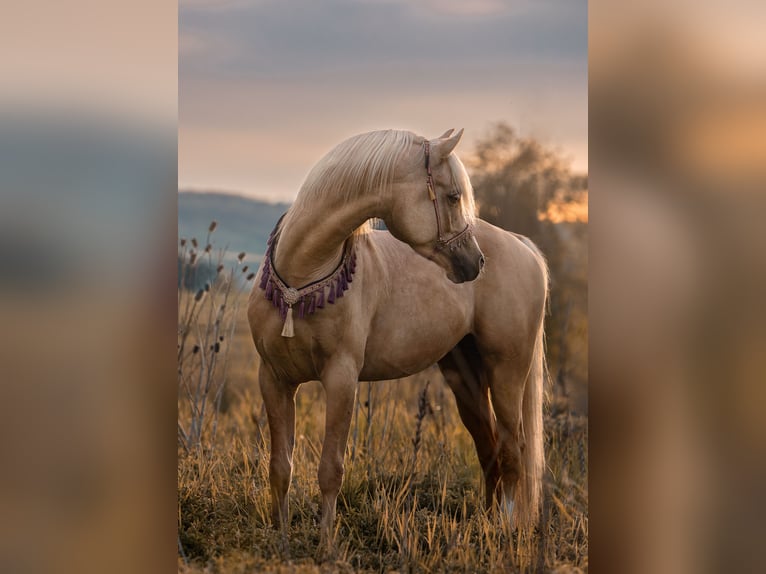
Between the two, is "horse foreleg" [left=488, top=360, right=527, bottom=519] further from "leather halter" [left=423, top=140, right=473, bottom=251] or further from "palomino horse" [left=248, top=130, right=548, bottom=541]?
"leather halter" [left=423, top=140, right=473, bottom=251]

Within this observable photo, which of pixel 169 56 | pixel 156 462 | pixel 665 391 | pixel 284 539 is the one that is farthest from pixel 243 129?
pixel 665 391

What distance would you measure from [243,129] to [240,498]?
1330 millimetres

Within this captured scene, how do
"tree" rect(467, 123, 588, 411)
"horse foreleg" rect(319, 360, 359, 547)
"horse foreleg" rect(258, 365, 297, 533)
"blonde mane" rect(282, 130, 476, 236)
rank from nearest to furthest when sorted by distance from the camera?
"blonde mane" rect(282, 130, 476, 236), "horse foreleg" rect(319, 360, 359, 547), "horse foreleg" rect(258, 365, 297, 533), "tree" rect(467, 123, 588, 411)

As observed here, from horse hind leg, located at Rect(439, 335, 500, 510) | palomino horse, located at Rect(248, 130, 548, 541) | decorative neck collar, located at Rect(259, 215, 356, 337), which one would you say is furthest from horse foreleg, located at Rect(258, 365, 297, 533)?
horse hind leg, located at Rect(439, 335, 500, 510)

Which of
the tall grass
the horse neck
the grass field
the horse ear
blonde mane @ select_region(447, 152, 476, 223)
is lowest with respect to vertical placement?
the grass field

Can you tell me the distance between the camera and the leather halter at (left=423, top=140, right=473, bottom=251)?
265 cm

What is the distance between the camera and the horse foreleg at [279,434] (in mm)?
2855

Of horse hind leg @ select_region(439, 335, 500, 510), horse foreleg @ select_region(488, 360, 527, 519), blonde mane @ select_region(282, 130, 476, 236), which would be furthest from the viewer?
horse hind leg @ select_region(439, 335, 500, 510)

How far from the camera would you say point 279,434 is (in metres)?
2.86

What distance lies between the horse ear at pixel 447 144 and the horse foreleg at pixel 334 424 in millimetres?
756

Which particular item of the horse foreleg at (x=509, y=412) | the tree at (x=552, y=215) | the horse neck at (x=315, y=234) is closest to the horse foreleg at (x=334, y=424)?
the horse neck at (x=315, y=234)

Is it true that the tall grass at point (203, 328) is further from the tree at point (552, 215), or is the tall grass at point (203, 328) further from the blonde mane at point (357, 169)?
the tree at point (552, 215)

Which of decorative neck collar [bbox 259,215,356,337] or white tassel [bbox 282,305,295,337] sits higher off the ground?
decorative neck collar [bbox 259,215,356,337]

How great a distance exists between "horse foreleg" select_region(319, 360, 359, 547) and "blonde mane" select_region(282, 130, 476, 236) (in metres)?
0.52
